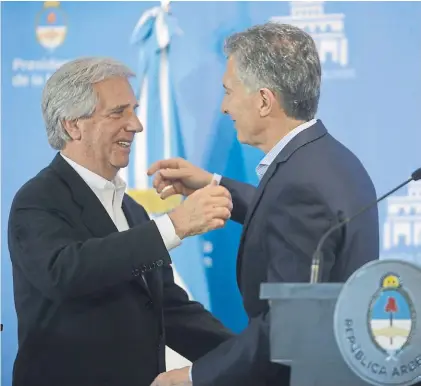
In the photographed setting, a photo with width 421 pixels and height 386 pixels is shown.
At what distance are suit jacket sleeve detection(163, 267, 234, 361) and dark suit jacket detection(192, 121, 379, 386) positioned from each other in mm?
571

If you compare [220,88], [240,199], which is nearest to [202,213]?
[240,199]

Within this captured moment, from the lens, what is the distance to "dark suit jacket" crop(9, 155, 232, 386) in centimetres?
200

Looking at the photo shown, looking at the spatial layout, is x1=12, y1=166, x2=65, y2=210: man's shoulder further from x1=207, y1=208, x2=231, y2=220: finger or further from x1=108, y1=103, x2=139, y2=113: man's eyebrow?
x1=207, y1=208, x2=231, y2=220: finger

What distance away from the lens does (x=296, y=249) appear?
1653mm

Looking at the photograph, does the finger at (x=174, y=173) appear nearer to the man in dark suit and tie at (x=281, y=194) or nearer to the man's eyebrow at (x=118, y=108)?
the man's eyebrow at (x=118, y=108)

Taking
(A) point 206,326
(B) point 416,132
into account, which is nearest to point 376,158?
(B) point 416,132

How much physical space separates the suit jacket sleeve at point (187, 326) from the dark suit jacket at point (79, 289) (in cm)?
16

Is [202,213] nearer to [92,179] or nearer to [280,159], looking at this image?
[280,159]

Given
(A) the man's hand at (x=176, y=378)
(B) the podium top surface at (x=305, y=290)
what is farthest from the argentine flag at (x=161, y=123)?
(B) the podium top surface at (x=305, y=290)

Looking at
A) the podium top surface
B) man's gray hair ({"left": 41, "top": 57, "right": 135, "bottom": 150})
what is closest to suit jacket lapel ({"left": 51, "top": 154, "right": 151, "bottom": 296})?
man's gray hair ({"left": 41, "top": 57, "right": 135, "bottom": 150})

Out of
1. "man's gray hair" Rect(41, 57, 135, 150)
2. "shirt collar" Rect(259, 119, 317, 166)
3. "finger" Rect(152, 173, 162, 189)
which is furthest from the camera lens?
"finger" Rect(152, 173, 162, 189)

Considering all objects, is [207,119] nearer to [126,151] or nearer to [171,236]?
[126,151]

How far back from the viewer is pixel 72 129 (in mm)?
2277

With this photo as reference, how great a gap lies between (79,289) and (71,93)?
53 centimetres
